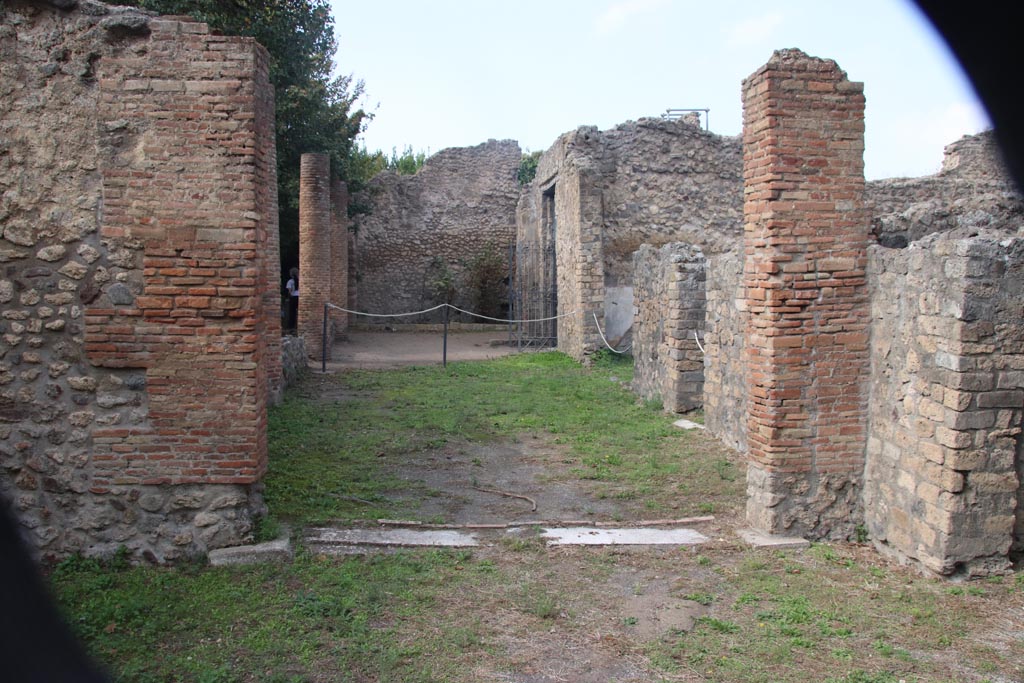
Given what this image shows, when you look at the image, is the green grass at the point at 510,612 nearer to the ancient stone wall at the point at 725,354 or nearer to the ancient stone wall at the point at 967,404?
the ancient stone wall at the point at 967,404

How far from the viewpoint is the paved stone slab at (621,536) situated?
582 cm

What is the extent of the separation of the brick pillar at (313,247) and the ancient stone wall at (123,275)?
417 inches

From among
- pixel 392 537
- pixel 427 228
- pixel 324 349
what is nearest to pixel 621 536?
pixel 392 537

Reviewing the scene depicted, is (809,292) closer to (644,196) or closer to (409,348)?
(644,196)

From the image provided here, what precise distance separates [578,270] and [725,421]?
7238 mm

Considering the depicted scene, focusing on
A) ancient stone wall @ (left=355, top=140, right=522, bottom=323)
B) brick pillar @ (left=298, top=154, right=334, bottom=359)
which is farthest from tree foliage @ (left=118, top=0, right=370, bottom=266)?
ancient stone wall @ (left=355, top=140, right=522, bottom=323)

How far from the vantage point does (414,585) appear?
496 centimetres

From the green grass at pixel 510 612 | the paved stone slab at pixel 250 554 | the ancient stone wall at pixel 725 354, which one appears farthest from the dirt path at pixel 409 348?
the paved stone slab at pixel 250 554

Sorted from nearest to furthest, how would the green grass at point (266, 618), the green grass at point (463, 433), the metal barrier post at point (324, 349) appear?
the green grass at point (266, 618) < the green grass at point (463, 433) < the metal barrier post at point (324, 349)

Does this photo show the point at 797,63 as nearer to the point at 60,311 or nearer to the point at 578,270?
the point at 60,311

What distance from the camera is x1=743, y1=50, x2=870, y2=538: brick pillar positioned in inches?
225

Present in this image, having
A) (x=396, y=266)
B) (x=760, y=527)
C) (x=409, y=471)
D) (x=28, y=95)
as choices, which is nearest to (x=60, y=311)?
(x=28, y=95)

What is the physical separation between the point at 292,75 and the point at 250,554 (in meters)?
14.2

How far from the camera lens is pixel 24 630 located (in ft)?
7.78
